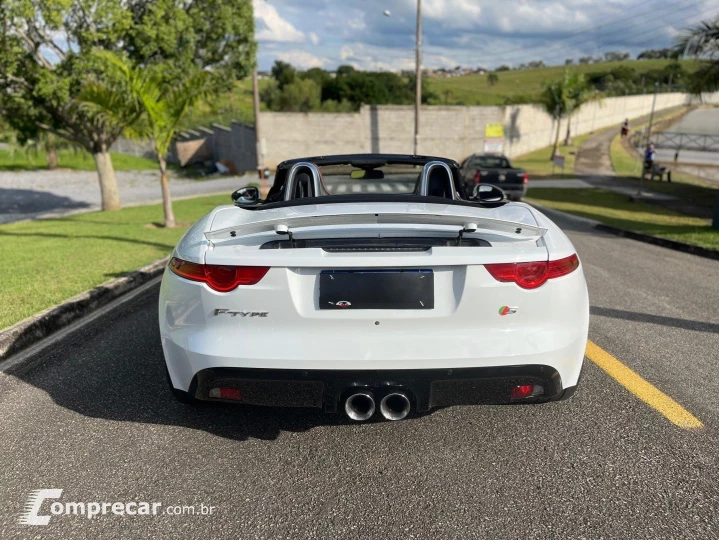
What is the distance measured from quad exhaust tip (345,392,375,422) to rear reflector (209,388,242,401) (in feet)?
1.69

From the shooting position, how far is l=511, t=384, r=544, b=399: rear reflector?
102 inches

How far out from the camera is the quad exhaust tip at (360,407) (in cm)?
254

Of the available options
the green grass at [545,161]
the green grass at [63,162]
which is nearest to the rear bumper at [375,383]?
the green grass at [545,161]

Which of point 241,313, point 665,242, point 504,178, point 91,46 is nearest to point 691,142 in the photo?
point 504,178

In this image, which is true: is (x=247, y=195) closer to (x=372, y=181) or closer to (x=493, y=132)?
(x=372, y=181)

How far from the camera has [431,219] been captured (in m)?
2.64

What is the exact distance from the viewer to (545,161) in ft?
127

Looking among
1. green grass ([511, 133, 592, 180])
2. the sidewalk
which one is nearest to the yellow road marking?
the sidewalk

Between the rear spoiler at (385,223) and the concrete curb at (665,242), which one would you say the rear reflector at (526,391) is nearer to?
the rear spoiler at (385,223)

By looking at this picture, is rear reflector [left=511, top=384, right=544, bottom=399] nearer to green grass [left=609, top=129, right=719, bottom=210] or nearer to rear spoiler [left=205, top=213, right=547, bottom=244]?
rear spoiler [left=205, top=213, right=547, bottom=244]

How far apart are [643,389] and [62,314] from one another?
477cm

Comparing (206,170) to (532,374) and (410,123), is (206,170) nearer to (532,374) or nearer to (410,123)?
(410,123)

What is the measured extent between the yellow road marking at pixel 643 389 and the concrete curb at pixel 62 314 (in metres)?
4.40

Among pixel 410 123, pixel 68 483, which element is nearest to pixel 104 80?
pixel 68 483
